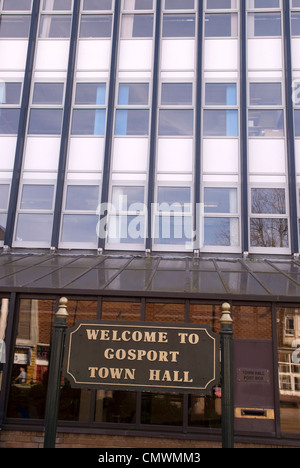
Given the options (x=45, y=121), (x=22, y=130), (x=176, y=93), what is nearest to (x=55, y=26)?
(x=45, y=121)

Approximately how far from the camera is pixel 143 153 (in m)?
12.2

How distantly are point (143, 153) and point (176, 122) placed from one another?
1616 millimetres

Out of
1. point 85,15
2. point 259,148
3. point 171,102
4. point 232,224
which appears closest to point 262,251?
point 232,224

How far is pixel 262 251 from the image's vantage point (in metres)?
11.3

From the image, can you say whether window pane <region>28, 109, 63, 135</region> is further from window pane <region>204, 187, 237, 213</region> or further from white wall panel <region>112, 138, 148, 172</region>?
window pane <region>204, 187, 237, 213</region>

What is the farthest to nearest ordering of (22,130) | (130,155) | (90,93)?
(90,93)
(22,130)
(130,155)

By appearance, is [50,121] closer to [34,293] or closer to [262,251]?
[34,293]

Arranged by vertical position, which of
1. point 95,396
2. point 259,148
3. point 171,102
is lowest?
point 95,396

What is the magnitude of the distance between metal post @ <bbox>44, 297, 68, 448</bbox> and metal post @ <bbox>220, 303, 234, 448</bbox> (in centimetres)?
186

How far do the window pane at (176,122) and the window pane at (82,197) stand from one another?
3047mm

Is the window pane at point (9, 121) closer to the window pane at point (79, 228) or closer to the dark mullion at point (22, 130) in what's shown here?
the dark mullion at point (22, 130)

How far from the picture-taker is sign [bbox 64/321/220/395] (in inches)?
160

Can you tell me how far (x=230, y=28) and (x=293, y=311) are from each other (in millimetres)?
10497

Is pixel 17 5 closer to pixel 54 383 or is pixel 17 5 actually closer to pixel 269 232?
pixel 269 232
